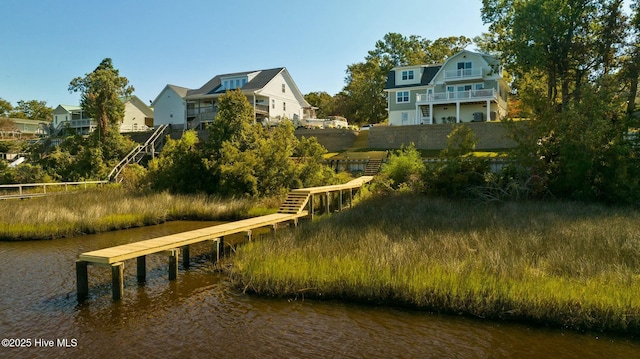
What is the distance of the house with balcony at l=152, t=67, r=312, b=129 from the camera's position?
48.8 m

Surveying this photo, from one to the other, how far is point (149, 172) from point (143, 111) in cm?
3984

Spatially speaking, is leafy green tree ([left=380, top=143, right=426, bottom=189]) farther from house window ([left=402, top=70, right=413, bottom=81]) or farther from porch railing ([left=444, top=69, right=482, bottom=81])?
house window ([left=402, top=70, right=413, bottom=81])

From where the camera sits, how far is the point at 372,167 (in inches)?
1292

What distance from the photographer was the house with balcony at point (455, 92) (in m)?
42.7

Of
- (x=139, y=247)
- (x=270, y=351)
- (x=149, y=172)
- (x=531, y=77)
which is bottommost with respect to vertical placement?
(x=270, y=351)

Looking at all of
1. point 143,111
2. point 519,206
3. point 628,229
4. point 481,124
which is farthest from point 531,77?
point 143,111

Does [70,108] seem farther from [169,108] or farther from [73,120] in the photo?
[169,108]

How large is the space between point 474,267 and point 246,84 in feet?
143

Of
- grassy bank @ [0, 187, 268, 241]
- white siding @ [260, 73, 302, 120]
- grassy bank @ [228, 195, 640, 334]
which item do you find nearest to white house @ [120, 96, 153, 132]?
white siding @ [260, 73, 302, 120]

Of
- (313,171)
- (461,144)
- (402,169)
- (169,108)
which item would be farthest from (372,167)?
(169,108)

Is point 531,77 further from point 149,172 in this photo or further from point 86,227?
point 86,227

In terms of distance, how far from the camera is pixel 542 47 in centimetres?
3177

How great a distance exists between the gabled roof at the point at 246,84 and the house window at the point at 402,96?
14014mm

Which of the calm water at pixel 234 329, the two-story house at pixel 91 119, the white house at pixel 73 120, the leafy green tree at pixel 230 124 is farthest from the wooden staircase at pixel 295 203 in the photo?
the white house at pixel 73 120
